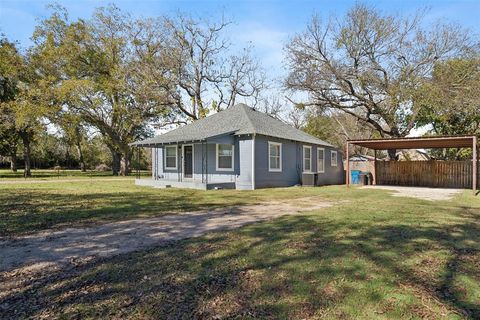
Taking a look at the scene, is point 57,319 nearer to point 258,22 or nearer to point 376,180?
point 258,22

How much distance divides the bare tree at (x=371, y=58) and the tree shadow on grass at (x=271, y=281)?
721 inches

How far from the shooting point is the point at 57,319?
8.43 feet

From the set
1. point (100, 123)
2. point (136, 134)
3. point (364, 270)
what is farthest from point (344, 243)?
point (136, 134)

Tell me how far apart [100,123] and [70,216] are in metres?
22.0

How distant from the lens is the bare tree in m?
20.5

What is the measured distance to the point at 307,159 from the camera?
62.3 ft

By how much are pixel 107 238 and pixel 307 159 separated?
15187 millimetres

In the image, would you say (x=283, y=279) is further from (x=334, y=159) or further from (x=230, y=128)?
(x=334, y=159)

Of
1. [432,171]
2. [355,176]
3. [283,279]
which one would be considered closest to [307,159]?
[355,176]

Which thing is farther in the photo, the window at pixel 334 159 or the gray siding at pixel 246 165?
the window at pixel 334 159

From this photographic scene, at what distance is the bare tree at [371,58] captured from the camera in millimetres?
20484

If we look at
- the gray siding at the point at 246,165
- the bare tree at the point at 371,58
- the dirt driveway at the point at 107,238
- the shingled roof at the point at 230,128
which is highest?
the bare tree at the point at 371,58

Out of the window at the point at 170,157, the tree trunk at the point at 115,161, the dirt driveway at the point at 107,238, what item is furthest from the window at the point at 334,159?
the tree trunk at the point at 115,161

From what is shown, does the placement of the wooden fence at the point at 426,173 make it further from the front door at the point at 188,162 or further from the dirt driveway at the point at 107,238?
the dirt driveway at the point at 107,238
